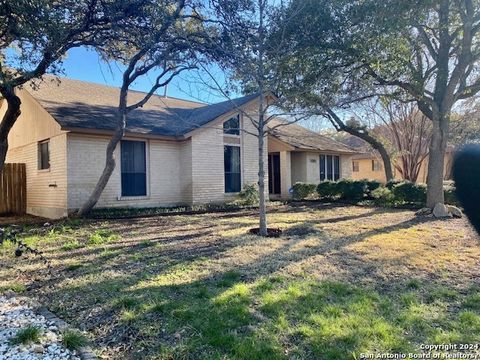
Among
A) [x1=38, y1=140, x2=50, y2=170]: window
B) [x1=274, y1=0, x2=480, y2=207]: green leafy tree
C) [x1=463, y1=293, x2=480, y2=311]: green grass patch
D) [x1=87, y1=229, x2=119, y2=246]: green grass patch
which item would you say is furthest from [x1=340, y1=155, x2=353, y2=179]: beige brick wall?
[x1=463, y1=293, x2=480, y2=311]: green grass patch

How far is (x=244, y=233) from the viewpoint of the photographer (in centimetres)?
854

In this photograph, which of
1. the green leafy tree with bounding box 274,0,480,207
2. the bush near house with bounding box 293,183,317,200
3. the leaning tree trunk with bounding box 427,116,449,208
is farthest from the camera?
the bush near house with bounding box 293,183,317,200

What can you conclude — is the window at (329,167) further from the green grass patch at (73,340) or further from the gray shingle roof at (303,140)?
the green grass patch at (73,340)

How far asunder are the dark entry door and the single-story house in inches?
75.1

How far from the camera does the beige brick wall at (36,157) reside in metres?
12.9

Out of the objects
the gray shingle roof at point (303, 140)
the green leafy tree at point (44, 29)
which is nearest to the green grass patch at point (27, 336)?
the green leafy tree at point (44, 29)

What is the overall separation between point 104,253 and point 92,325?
10.1 feet

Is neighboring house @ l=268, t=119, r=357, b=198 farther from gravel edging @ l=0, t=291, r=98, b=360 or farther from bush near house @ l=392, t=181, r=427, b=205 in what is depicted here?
gravel edging @ l=0, t=291, r=98, b=360

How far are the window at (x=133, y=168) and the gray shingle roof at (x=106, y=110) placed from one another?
76 cm

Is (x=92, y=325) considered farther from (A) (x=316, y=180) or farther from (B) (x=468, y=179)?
(A) (x=316, y=180)

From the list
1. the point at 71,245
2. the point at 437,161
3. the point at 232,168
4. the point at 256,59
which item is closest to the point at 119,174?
the point at 232,168

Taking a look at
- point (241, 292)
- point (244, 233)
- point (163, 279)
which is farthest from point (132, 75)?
point (241, 292)

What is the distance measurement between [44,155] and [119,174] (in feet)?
11.2

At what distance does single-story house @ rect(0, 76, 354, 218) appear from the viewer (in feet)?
42.1
